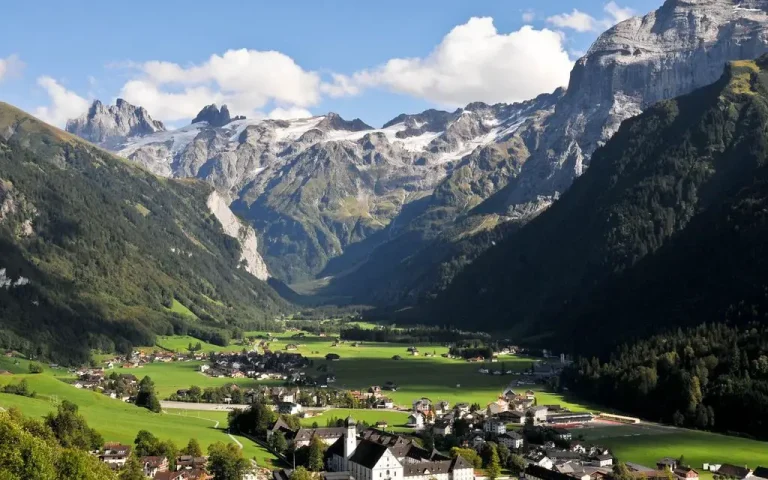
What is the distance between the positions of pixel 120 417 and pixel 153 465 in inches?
1284

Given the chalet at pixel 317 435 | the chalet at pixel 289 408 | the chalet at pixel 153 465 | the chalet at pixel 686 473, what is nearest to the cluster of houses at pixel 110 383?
the chalet at pixel 289 408

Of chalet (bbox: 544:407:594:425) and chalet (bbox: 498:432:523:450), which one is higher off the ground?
chalet (bbox: 544:407:594:425)

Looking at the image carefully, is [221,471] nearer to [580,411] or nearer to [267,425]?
[267,425]

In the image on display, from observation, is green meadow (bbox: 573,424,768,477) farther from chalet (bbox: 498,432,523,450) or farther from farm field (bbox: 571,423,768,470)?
chalet (bbox: 498,432,523,450)

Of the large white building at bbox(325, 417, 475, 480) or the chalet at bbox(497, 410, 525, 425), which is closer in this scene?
the large white building at bbox(325, 417, 475, 480)

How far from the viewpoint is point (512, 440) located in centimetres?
12244

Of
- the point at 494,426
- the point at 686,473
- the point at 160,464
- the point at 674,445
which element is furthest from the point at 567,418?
the point at 160,464

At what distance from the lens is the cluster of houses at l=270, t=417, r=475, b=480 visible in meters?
101

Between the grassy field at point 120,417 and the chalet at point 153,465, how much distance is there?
12129mm

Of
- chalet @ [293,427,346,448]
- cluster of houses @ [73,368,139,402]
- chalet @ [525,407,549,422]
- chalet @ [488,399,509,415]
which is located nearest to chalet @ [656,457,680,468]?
chalet @ [525,407,549,422]

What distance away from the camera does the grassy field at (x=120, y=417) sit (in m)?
115

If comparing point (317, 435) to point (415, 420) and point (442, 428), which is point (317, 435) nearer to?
point (442, 428)

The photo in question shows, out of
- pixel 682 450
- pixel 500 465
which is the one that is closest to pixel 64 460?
pixel 500 465

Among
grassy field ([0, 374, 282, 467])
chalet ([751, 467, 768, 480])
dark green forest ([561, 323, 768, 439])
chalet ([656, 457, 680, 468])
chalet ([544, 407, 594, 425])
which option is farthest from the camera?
chalet ([544, 407, 594, 425])
